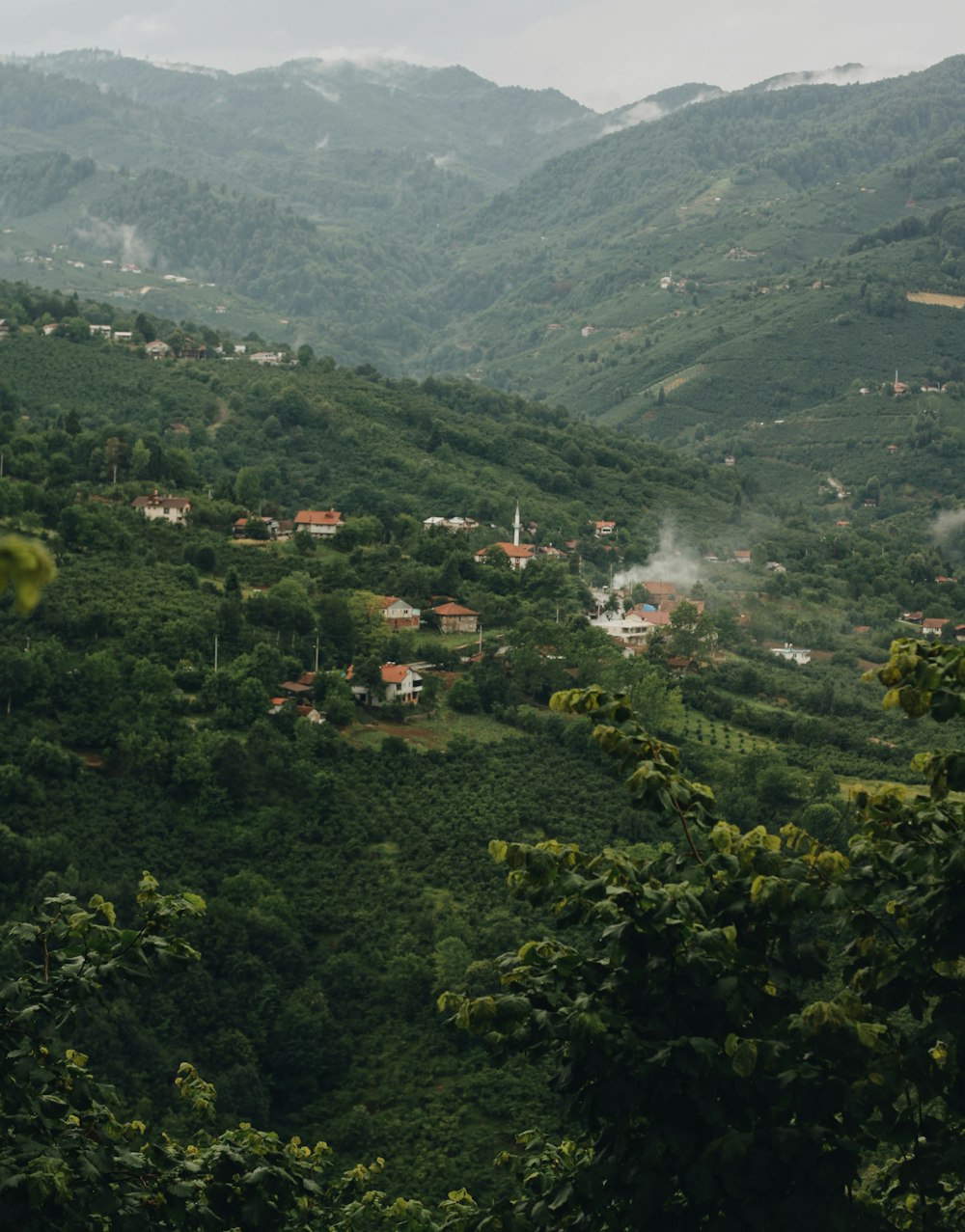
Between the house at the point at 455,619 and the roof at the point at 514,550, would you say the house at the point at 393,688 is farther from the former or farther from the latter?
the roof at the point at 514,550

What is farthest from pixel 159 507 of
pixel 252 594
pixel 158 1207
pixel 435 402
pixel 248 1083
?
pixel 158 1207

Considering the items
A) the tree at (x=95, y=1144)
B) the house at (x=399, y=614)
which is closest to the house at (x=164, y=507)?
the house at (x=399, y=614)

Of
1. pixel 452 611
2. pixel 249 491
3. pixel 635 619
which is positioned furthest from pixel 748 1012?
pixel 249 491

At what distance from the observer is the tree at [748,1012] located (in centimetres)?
603

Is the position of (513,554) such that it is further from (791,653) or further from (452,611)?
(791,653)

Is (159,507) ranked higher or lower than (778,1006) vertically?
lower

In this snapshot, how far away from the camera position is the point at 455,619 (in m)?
45.3

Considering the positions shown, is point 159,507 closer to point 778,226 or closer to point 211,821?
point 211,821

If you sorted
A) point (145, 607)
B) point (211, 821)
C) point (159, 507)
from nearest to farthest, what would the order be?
point (211, 821), point (145, 607), point (159, 507)

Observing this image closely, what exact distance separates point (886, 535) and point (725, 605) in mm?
25074

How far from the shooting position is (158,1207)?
6.84m

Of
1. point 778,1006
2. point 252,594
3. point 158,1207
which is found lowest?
point 252,594

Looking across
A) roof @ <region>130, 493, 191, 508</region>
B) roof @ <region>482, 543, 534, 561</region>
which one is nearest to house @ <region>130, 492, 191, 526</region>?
roof @ <region>130, 493, 191, 508</region>

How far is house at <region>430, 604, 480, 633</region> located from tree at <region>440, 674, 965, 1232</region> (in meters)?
38.3
